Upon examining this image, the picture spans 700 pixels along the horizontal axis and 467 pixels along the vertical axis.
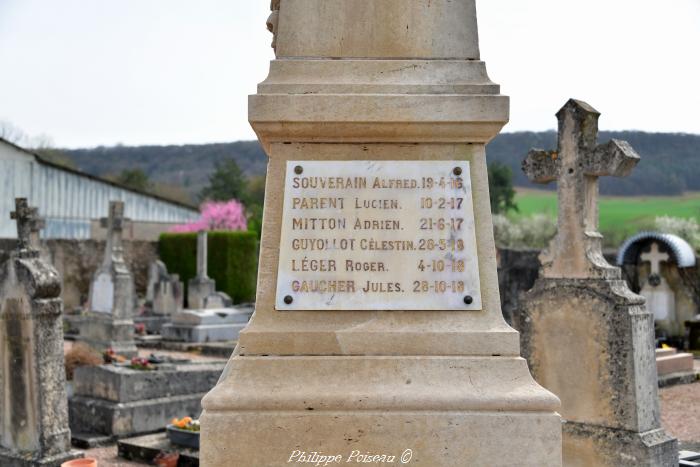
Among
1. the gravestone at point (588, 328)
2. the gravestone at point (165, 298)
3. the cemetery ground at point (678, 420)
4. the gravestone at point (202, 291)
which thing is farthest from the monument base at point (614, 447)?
the gravestone at point (165, 298)

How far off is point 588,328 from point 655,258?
12.4 m

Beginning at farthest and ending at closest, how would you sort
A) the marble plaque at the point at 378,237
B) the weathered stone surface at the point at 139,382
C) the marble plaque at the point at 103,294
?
the marble plaque at the point at 103,294 → the weathered stone surface at the point at 139,382 → the marble plaque at the point at 378,237

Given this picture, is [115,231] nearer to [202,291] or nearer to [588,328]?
[202,291]

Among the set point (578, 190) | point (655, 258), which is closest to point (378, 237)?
point (578, 190)

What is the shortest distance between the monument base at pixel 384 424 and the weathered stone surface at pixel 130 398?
6901 millimetres

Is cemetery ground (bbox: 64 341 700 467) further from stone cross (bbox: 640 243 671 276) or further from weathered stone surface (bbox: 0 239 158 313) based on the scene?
weathered stone surface (bbox: 0 239 158 313)

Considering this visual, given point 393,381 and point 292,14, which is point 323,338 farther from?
point 292,14

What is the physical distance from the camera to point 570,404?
239 inches

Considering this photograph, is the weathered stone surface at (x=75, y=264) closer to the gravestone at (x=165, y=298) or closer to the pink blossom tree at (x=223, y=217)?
the gravestone at (x=165, y=298)

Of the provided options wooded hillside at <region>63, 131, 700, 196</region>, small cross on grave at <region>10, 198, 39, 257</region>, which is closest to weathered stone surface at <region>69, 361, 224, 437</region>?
small cross on grave at <region>10, 198, 39, 257</region>

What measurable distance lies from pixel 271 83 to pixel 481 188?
945 mm

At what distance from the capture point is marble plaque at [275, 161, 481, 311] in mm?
2998

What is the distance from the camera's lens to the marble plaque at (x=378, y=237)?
2998 millimetres

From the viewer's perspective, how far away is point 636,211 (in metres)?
39.5
